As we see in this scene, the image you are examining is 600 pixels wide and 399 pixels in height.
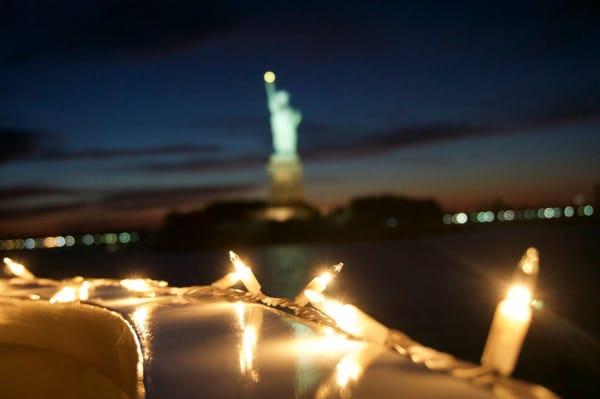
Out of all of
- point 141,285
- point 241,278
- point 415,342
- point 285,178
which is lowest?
point 415,342

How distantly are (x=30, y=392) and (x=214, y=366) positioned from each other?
3.40m

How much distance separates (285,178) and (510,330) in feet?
267

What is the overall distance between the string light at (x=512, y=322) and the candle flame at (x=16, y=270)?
32.3ft

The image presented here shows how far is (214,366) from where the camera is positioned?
463 centimetres

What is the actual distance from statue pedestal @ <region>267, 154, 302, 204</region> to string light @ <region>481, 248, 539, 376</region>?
77077 mm

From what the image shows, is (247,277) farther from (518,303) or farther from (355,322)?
(518,303)

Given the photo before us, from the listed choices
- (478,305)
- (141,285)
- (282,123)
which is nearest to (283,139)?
(282,123)

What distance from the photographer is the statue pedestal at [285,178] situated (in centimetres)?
8194

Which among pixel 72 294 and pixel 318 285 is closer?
pixel 318 285

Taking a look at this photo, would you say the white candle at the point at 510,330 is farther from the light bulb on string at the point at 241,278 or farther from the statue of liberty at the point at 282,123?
the statue of liberty at the point at 282,123

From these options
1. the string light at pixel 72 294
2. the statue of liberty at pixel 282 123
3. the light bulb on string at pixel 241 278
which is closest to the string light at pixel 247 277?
the light bulb on string at pixel 241 278

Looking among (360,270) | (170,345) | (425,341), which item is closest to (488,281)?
(360,270)

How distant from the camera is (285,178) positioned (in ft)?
280

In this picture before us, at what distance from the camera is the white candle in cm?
392
